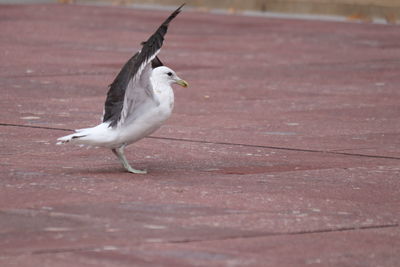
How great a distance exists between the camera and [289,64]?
16234 mm

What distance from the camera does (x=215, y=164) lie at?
9.03 m

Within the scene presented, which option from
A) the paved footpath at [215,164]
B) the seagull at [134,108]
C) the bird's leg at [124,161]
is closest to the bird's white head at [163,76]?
the seagull at [134,108]

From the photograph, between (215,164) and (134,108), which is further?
(215,164)

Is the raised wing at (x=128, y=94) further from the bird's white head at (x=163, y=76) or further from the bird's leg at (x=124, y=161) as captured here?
the bird's leg at (x=124, y=161)

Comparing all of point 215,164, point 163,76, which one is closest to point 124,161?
point 163,76

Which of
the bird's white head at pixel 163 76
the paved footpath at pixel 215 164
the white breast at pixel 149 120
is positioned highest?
the bird's white head at pixel 163 76

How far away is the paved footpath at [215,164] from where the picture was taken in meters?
6.38

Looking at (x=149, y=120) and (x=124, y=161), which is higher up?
(x=149, y=120)

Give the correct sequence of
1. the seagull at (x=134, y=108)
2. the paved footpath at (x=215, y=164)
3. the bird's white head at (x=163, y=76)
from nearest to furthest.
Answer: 1. the paved footpath at (x=215, y=164)
2. the seagull at (x=134, y=108)
3. the bird's white head at (x=163, y=76)

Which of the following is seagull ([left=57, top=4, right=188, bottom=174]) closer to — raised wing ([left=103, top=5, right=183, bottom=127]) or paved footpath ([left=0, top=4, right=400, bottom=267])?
raised wing ([left=103, top=5, right=183, bottom=127])

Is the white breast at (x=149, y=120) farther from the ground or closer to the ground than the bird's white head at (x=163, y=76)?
closer to the ground

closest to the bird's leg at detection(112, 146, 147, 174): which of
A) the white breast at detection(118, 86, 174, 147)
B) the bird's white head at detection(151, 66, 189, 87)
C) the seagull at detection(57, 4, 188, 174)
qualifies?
the seagull at detection(57, 4, 188, 174)

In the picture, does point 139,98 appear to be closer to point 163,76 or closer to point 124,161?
point 163,76

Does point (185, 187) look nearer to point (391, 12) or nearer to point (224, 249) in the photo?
point (224, 249)
